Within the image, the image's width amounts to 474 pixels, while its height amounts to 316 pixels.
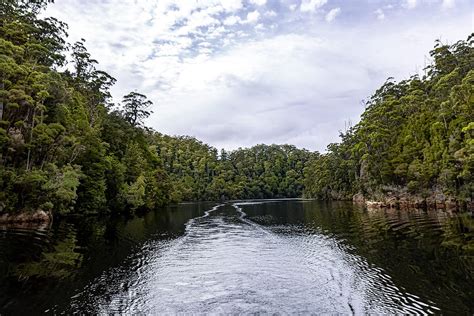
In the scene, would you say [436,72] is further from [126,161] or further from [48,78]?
[48,78]

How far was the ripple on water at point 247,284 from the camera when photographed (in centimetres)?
1228

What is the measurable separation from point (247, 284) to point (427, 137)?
5051cm

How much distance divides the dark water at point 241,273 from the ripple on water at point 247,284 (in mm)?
40

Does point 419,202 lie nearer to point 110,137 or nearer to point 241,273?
point 241,273

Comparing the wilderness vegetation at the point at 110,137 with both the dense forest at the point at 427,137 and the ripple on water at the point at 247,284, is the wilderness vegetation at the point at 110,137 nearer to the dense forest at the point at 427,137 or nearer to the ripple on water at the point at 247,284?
the dense forest at the point at 427,137

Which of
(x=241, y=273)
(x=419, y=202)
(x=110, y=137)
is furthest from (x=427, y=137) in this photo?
(x=110, y=137)

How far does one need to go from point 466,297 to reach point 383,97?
75.7 m

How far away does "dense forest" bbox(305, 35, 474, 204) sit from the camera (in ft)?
146

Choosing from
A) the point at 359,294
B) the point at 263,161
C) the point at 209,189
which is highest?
the point at 263,161

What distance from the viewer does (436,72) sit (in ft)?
228

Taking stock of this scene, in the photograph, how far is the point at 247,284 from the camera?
15.1 m

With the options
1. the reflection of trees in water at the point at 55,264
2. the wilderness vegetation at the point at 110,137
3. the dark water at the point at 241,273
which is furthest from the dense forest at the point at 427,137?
the reflection of trees in water at the point at 55,264

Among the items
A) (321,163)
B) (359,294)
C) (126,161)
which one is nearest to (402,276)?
(359,294)

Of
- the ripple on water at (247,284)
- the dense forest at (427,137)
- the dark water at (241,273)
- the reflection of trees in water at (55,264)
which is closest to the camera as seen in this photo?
the ripple on water at (247,284)
